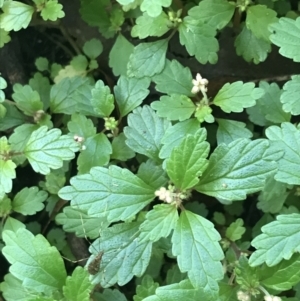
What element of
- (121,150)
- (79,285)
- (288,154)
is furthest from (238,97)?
(79,285)

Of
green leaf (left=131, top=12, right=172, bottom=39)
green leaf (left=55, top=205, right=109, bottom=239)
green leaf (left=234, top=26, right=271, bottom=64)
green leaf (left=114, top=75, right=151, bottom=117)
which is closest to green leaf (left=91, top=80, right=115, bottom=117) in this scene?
green leaf (left=114, top=75, right=151, bottom=117)

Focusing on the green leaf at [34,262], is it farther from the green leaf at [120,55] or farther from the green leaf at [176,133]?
the green leaf at [120,55]

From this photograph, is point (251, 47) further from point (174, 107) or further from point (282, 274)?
point (282, 274)

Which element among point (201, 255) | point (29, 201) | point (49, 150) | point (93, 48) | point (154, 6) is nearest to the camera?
point (201, 255)

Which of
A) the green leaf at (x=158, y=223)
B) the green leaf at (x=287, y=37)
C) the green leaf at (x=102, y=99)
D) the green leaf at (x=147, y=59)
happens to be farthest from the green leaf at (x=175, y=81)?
the green leaf at (x=158, y=223)

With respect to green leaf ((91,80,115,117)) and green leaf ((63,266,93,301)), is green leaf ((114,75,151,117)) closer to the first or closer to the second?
green leaf ((91,80,115,117))

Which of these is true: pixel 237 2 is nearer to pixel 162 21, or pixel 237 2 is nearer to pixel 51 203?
pixel 162 21

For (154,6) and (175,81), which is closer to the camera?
(154,6)
